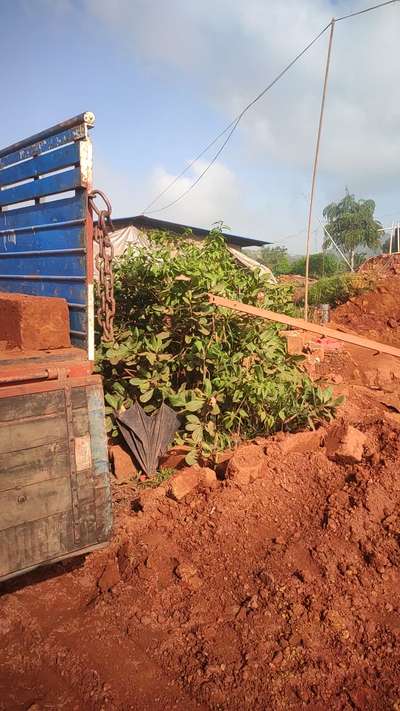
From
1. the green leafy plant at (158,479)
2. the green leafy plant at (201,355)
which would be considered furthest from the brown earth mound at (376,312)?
the green leafy plant at (158,479)

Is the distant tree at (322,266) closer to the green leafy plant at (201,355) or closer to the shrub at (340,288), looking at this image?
the shrub at (340,288)

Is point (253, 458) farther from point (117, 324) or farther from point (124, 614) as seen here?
point (117, 324)

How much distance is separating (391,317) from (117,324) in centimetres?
1121

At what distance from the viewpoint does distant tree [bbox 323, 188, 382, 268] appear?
31.0 metres

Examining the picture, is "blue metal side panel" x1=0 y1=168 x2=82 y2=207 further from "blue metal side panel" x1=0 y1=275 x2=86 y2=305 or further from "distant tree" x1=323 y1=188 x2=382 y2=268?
"distant tree" x1=323 y1=188 x2=382 y2=268

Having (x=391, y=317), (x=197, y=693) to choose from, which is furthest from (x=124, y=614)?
(x=391, y=317)

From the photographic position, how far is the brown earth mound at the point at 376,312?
509 inches

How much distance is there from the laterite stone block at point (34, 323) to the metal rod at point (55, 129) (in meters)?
0.90

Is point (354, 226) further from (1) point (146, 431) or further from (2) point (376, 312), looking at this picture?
(1) point (146, 431)

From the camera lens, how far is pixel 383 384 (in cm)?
681

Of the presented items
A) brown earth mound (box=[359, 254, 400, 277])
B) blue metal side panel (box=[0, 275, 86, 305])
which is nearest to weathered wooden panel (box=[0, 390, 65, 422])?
→ blue metal side panel (box=[0, 275, 86, 305])

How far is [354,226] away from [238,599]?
3252cm

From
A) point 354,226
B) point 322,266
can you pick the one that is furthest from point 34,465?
point 354,226

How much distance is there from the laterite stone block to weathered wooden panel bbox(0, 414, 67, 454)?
486mm
